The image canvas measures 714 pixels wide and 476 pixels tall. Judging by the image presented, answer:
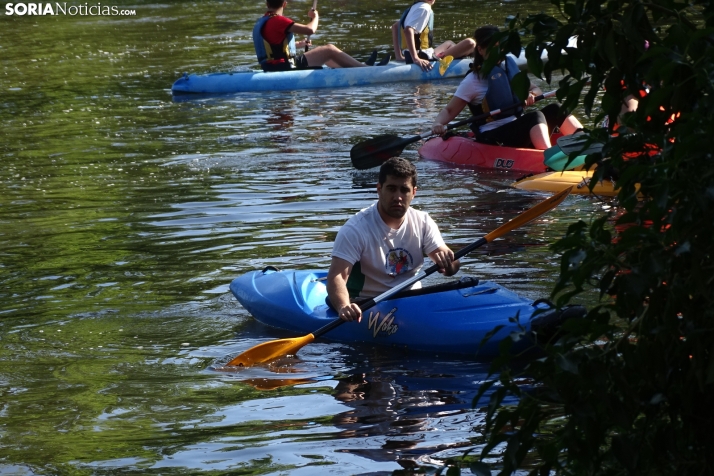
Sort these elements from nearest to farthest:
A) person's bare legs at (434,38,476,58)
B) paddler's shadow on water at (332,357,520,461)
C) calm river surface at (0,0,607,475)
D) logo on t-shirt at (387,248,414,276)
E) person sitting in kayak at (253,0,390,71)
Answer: paddler's shadow on water at (332,357,520,461)
calm river surface at (0,0,607,475)
logo on t-shirt at (387,248,414,276)
person sitting in kayak at (253,0,390,71)
person's bare legs at (434,38,476,58)

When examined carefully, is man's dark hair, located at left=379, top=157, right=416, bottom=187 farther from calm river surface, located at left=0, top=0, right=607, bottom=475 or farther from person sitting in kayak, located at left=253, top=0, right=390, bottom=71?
person sitting in kayak, located at left=253, top=0, right=390, bottom=71

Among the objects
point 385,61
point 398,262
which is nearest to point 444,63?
point 385,61

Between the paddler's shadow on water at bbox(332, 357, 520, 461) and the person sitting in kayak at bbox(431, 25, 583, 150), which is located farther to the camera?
the person sitting in kayak at bbox(431, 25, 583, 150)

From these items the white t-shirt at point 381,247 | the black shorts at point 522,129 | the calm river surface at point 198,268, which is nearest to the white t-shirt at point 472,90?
the black shorts at point 522,129

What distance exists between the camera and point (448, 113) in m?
10.3

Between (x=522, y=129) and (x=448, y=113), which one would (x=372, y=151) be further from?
(x=522, y=129)

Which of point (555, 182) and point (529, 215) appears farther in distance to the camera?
point (555, 182)

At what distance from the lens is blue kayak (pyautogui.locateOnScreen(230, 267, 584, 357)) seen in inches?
222

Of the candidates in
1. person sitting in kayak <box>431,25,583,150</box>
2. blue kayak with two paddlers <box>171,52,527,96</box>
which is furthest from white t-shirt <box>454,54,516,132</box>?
blue kayak with two paddlers <box>171,52,527,96</box>

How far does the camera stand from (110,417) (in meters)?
5.09

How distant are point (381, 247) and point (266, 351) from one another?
85cm

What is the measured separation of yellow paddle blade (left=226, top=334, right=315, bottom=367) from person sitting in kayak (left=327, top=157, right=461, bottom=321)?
29 cm

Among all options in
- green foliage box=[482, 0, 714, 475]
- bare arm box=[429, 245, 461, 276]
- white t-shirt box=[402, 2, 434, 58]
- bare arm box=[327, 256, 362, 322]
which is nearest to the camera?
green foliage box=[482, 0, 714, 475]

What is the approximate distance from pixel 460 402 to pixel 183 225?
4.35 m
